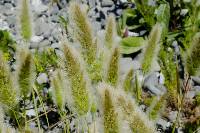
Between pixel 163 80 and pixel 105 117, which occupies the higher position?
pixel 105 117

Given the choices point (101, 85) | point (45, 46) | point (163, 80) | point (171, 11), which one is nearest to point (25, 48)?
point (101, 85)

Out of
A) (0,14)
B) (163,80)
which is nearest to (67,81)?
(163,80)

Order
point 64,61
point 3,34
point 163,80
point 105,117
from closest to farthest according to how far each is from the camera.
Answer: point 105,117
point 64,61
point 163,80
point 3,34

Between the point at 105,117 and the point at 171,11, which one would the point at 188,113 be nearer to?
the point at 171,11

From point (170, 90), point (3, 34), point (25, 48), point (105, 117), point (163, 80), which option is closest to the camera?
point (105, 117)

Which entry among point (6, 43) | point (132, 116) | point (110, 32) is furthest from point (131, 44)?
point (132, 116)

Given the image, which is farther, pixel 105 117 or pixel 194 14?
pixel 194 14

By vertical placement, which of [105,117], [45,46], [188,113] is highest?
[105,117]
